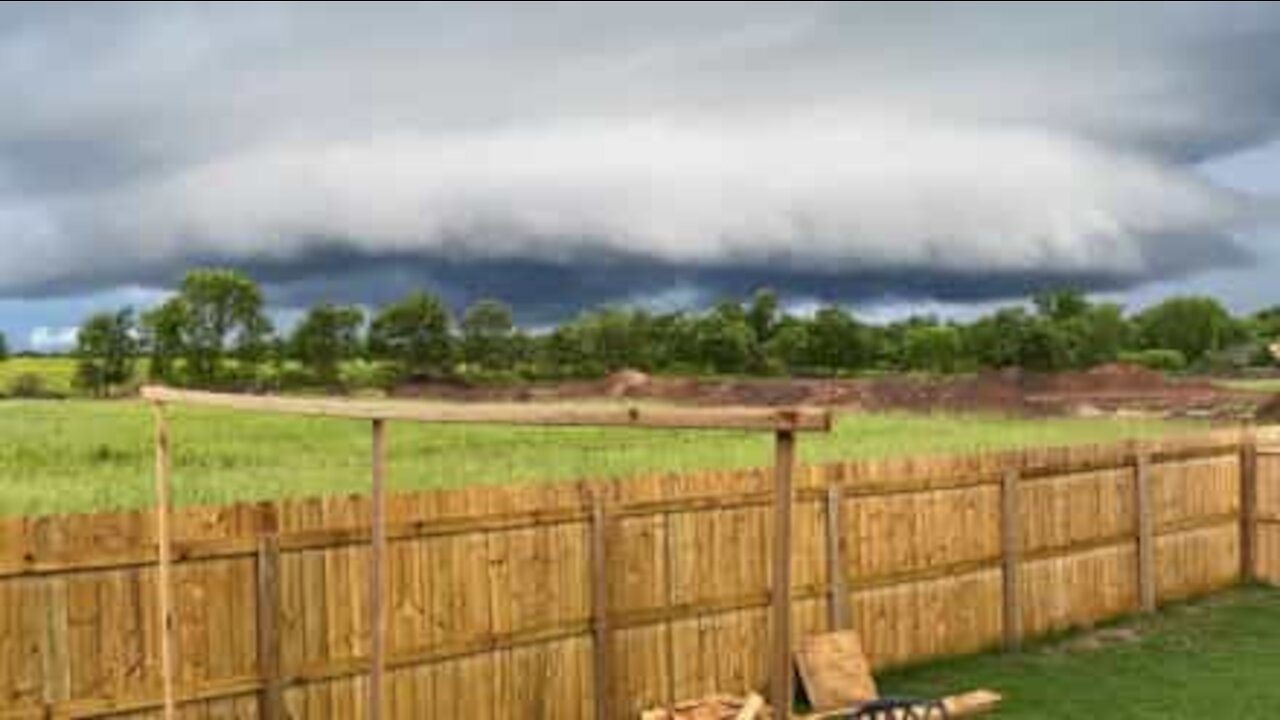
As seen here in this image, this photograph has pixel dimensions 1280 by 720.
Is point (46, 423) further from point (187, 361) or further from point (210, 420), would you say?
point (187, 361)

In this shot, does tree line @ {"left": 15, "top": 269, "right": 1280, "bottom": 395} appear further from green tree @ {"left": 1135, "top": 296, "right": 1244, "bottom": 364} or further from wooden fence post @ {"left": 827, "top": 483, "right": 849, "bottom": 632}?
wooden fence post @ {"left": 827, "top": 483, "right": 849, "bottom": 632}

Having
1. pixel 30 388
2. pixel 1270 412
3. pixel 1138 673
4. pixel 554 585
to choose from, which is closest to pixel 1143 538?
pixel 1138 673

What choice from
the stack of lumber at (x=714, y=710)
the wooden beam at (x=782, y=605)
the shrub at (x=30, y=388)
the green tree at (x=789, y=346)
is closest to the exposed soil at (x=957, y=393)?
the green tree at (x=789, y=346)

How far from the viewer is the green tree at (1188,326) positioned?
219 ft

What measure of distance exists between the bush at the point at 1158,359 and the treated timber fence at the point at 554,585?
4521 centimetres

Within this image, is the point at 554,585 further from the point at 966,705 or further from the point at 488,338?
the point at 488,338

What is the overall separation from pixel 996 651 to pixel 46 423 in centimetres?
1718

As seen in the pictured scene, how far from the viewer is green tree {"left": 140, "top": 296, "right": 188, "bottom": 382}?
3803 centimetres

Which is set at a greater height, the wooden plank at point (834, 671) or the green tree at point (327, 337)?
the green tree at point (327, 337)

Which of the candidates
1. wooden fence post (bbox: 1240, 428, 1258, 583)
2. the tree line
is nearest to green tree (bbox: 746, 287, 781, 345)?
the tree line

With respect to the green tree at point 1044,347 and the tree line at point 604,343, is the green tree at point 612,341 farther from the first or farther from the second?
the green tree at point 1044,347

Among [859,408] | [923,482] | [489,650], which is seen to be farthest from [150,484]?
[859,408]

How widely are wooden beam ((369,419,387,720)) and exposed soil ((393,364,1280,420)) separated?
25389mm

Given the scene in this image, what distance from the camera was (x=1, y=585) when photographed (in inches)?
248
